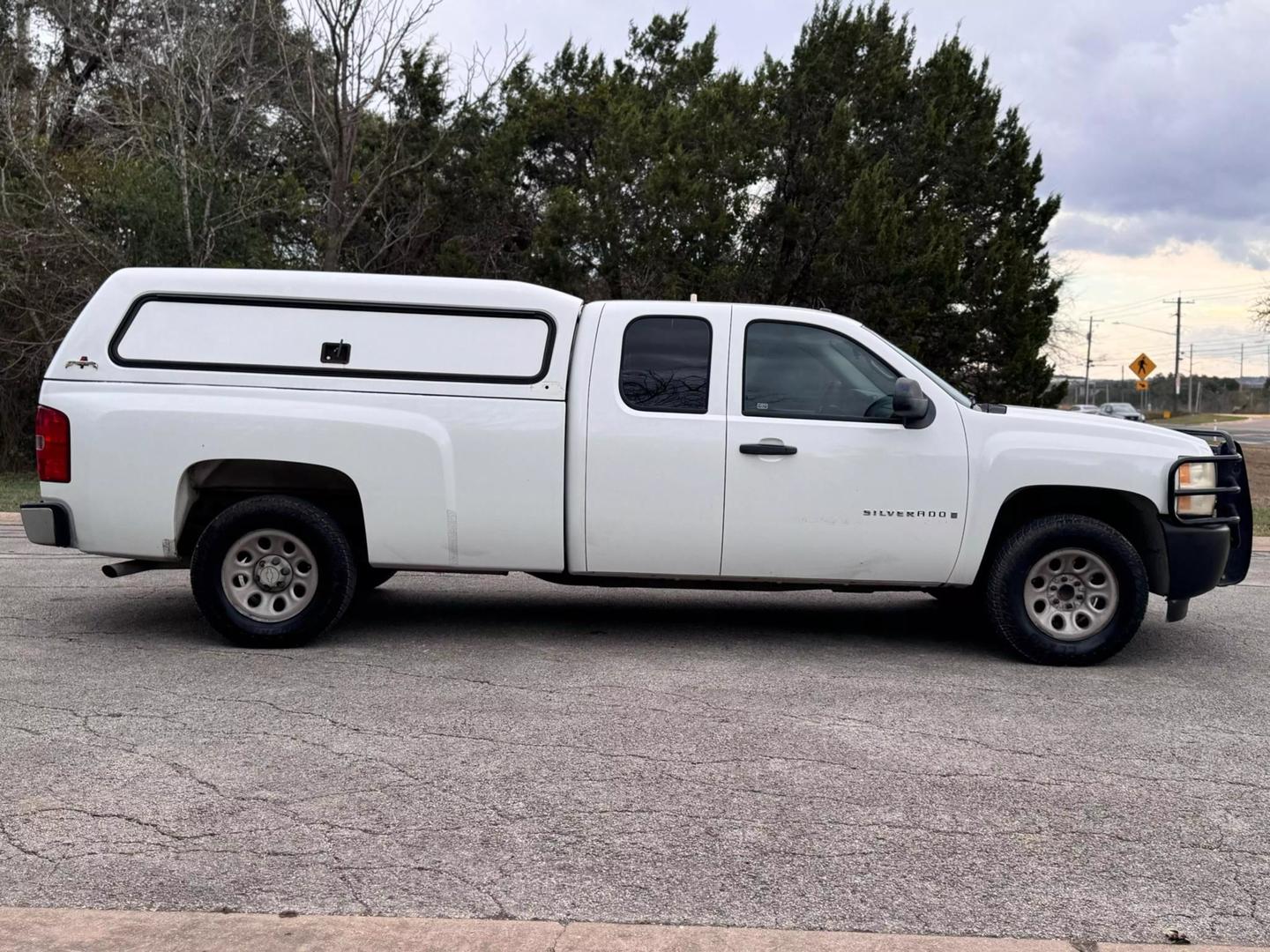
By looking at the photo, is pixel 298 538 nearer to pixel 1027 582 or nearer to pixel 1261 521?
pixel 1027 582

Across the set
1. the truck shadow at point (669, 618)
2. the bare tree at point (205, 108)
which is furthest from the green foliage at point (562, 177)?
the truck shadow at point (669, 618)

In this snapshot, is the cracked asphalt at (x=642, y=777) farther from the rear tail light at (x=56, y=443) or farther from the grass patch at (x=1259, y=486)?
the grass patch at (x=1259, y=486)

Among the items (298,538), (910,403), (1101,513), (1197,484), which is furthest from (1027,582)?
(298,538)

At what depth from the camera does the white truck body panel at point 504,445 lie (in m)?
6.96

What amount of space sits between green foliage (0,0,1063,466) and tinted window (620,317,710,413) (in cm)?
1260

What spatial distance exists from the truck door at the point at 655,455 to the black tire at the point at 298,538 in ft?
4.75

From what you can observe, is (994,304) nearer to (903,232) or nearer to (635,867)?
(903,232)

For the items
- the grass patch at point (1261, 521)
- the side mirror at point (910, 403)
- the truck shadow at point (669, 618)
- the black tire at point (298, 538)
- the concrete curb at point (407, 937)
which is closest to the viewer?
the concrete curb at point (407, 937)

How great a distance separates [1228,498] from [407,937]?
224 inches

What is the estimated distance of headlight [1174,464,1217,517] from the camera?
6.99 meters

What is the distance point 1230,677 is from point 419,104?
1972 cm

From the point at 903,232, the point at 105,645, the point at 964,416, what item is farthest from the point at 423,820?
the point at 903,232

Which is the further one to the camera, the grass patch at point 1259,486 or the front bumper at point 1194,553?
the grass patch at point 1259,486

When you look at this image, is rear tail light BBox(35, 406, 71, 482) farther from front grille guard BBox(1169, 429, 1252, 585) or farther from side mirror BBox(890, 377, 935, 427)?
front grille guard BBox(1169, 429, 1252, 585)
